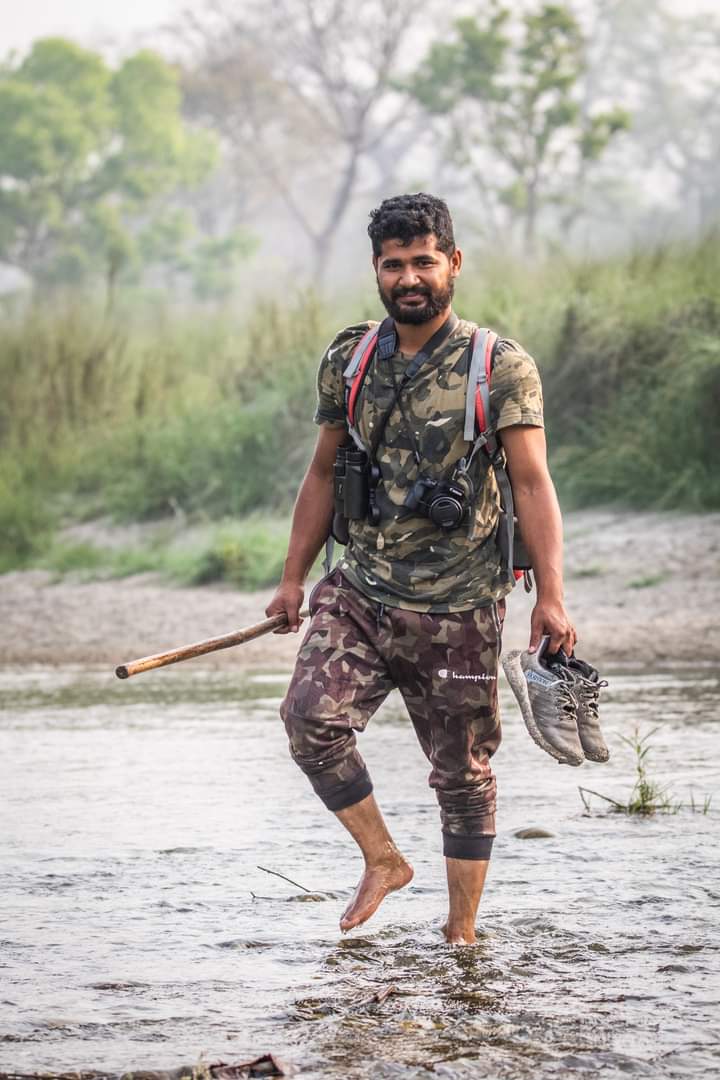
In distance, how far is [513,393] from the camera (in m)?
4.35

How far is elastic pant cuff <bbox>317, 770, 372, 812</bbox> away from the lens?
179 inches

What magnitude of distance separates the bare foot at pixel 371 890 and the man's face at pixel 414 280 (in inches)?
52.5

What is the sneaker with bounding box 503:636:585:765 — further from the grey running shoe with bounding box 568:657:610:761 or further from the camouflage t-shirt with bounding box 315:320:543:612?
the camouflage t-shirt with bounding box 315:320:543:612

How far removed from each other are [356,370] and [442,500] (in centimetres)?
39

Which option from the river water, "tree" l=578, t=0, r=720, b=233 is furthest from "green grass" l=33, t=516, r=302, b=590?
"tree" l=578, t=0, r=720, b=233

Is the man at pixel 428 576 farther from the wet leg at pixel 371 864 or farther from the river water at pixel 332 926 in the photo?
the river water at pixel 332 926

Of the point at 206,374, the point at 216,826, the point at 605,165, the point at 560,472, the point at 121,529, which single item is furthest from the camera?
the point at 605,165

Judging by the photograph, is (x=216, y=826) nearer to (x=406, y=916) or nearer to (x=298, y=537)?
(x=406, y=916)

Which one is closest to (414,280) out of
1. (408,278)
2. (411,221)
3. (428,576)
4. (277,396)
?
(408,278)

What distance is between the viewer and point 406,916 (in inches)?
195

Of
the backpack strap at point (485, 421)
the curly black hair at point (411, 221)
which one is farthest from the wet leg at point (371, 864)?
the curly black hair at point (411, 221)

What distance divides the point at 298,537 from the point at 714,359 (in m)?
9.36

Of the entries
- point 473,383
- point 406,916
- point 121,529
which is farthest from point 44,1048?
point 121,529

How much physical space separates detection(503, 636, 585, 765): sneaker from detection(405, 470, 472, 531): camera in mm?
351
